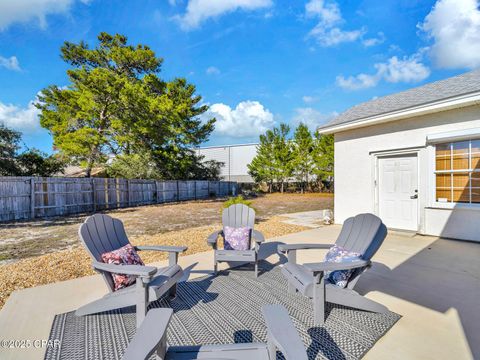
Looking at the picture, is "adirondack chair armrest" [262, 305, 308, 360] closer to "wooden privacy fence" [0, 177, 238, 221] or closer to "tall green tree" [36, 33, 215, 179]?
"wooden privacy fence" [0, 177, 238, 221]

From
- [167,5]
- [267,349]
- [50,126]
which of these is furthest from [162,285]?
[50,126]

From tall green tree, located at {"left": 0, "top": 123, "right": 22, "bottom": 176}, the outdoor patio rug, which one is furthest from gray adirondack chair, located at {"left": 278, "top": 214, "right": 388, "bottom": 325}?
tall green tree, located at {"left": 0, "top": 123, "right": 22, "bottom": 176}

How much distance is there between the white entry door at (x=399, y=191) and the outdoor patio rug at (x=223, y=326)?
14.8 feet

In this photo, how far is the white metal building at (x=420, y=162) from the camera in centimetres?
526

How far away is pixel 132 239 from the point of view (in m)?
6.26

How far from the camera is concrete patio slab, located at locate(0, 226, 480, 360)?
6.66 feet

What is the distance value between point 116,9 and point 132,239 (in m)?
9.00

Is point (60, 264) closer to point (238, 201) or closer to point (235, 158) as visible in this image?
point (238, 201)

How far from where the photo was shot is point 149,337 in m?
1.34

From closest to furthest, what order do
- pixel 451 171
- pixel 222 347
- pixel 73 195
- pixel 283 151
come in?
1. pixel 222 347
2. pixel 451 171
3. pixel 73 195
4. pixel 283 151

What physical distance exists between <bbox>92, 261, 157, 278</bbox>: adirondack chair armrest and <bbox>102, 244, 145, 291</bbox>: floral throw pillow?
0.63 feet

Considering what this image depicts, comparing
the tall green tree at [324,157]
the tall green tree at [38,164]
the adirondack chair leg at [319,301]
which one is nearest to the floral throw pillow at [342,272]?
the adirondack chair leg at [319,301]

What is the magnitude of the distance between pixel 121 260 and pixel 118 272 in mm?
455

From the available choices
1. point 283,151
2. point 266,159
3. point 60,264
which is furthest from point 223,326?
point 266,159
